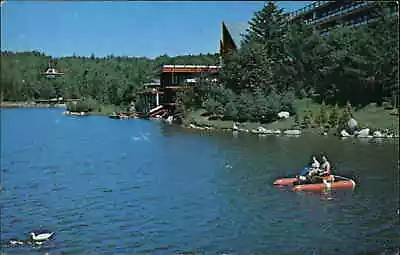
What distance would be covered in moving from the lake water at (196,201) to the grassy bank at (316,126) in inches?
175

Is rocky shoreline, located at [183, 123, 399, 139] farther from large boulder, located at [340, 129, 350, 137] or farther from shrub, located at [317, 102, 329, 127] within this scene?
shrub, located at [317, 102, 329, 127]

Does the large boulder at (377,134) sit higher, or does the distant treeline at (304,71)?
the distant treeline at (304,71)

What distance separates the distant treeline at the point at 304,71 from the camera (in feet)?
113

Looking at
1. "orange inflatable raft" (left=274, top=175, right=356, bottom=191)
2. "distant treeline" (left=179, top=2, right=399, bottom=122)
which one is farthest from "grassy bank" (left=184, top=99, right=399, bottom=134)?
"orange inflatable raft" (left=274, top=175, right=356, bottom=191)

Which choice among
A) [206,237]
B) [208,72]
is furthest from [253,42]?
[206,237]

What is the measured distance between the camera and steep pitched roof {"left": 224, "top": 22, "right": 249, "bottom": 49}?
51.2 metres

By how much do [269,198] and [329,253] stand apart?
474cm

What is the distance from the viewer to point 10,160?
23.4 m

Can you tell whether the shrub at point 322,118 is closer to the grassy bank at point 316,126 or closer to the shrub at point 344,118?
the grassy bank at point 316,126

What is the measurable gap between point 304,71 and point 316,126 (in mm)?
10256

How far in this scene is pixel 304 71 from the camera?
138 feet

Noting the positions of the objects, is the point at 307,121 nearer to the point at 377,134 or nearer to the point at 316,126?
the point at 316,126

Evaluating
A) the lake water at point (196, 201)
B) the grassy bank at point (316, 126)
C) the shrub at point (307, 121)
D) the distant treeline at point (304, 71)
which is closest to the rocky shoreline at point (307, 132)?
the grassy bank at point (316, 126)

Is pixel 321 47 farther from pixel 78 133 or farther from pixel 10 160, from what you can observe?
pixel 10 160
